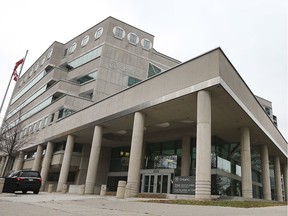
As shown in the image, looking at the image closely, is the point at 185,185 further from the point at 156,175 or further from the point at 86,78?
the point at 86,78

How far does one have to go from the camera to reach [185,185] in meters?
20.6

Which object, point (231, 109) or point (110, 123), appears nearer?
point (231, 109)

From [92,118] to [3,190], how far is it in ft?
40.5

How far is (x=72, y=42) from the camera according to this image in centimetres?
5316

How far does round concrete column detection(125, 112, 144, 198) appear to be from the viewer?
22.2m

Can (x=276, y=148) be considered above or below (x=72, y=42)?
below

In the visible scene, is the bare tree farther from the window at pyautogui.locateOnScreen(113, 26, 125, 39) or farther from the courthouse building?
the window at pyautogui.locateOnScreen(113, 26, 125, 39)

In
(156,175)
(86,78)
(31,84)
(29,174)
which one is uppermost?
(31,84)

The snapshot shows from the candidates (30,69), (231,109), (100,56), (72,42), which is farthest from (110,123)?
(30,69)

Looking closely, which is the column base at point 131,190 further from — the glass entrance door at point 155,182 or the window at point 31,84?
the window at point 31,84

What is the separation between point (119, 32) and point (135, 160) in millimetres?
28710

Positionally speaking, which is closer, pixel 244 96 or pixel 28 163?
pixel 244 96

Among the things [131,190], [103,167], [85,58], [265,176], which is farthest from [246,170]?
[85,58]

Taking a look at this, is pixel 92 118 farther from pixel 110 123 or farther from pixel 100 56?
pixel 100 56
